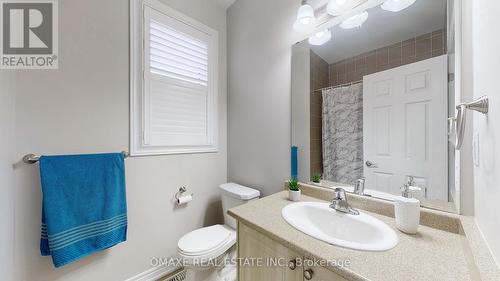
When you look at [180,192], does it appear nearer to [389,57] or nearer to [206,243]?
[206,243]

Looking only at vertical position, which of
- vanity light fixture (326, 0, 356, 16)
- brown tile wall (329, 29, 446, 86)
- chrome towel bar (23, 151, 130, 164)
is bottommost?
chrome towel bar (23, 151, 130, 164)

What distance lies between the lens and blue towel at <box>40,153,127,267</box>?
107 centimetres

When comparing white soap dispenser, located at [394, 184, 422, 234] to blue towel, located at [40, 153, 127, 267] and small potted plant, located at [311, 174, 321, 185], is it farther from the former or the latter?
blue towel, located at [40, 153, 127, 267]

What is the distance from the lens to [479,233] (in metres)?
0.63

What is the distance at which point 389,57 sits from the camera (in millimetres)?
1000

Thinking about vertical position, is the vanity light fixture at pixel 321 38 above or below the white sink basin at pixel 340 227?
above

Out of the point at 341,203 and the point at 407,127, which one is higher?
the point at 407,127

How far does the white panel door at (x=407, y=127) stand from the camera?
87cm

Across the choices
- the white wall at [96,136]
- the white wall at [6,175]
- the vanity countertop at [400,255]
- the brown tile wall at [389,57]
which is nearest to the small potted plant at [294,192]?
the vanity countertop at [400,255]

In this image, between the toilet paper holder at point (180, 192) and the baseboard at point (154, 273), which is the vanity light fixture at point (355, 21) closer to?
the toilet paper holder at point (180, 192)

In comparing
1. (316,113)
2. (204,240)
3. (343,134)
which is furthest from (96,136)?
(343,134)

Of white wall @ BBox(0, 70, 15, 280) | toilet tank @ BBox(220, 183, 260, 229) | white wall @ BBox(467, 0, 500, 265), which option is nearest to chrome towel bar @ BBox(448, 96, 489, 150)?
white wall @ BBox(467, 0, 500, 265)

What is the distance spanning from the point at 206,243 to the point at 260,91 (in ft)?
4.11

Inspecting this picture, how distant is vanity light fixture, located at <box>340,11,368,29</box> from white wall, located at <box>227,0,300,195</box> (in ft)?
1.21
